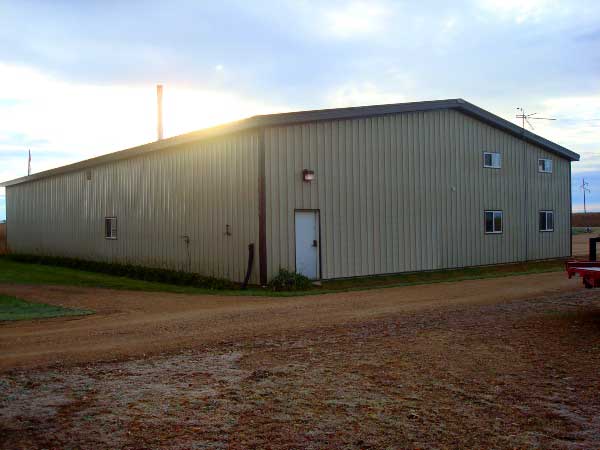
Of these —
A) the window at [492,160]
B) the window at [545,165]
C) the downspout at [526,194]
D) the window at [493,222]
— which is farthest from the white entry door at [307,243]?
the window at [545,165]

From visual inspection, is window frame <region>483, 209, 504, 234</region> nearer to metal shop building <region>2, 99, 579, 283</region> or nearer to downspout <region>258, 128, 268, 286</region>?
metal shop building <region>2, 99, 579, 283</region>

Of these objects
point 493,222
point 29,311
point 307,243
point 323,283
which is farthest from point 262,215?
point 493,222

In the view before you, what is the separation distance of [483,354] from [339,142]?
10892 millimetres

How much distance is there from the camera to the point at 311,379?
6.64 m

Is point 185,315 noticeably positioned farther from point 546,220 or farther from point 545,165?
point 545,165

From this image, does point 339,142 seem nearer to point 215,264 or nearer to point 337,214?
point 337,214

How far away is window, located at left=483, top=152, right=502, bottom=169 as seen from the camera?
2262cm

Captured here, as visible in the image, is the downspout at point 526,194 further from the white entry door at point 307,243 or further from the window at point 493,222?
the white entry door at point 307,243

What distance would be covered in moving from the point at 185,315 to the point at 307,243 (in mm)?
6158

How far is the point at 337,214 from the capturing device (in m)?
17.7

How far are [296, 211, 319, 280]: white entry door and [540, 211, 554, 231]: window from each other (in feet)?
39.0

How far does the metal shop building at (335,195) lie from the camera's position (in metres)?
16.7

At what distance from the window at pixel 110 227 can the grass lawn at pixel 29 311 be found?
10540 mm

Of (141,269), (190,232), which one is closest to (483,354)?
(190,232)
